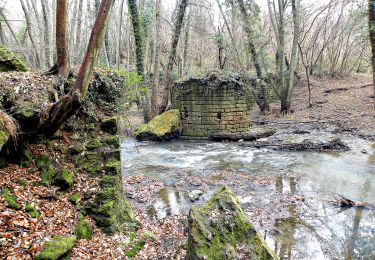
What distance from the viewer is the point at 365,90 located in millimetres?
20266

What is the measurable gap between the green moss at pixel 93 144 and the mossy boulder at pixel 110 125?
0.30 m

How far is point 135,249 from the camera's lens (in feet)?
12.5

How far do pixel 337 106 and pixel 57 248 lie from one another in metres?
18.7

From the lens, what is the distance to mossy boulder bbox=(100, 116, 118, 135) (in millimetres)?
4977

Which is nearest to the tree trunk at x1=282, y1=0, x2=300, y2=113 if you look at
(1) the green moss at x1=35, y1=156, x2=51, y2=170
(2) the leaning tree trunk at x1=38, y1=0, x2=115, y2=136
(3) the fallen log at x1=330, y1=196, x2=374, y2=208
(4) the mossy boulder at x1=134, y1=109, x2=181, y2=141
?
(4) the mossy boulder at x1=134, y1=109, x2=181, y2=141

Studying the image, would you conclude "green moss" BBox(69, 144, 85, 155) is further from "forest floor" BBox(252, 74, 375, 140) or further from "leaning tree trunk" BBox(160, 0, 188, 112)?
"leaning tree trunk" BBox(160, 0, 188, 112)

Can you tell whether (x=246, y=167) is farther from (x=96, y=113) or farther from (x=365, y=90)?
(x=365, y=90)

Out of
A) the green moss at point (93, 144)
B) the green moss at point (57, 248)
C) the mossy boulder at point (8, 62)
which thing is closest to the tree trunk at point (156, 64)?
the mossy boulder at point (8, 62)

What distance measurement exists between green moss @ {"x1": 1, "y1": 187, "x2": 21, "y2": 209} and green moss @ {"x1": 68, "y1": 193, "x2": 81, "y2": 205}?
0.74m

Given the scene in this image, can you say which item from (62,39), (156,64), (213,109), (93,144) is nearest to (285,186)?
(93,144)

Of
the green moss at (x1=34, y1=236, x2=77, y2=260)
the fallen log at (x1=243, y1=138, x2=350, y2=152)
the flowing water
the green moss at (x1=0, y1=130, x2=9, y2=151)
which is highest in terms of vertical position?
the green moss at (x1=0, y1=130, x2=9, y2=151)

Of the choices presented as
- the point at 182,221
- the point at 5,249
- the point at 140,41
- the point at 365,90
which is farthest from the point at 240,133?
the point at 365,90

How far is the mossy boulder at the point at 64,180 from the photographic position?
3.95m

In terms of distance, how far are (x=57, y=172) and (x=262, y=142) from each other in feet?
29.6
